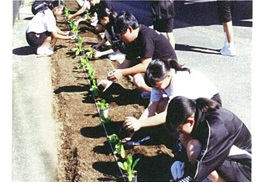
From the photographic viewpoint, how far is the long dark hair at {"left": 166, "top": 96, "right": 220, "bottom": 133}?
9.54 ft

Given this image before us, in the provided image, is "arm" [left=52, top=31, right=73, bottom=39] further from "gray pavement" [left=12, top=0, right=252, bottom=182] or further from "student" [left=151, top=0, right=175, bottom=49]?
"student" [left=151, top=0, right=175, bottom=49]

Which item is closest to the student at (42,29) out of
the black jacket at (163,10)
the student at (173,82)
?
the black jacket at (163,10)

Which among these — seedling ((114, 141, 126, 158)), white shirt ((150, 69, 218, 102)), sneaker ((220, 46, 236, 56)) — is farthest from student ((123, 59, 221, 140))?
sneaker ((220, 46, 236, 56))

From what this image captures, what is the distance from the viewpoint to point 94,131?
14.8ft

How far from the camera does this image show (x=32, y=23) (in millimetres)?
6902

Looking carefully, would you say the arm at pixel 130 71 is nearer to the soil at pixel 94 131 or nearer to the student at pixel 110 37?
the soil at pixel 94 131

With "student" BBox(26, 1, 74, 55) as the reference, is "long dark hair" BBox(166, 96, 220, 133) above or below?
above

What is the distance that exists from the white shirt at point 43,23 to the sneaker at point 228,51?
284cm

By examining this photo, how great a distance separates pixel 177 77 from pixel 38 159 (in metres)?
1.63

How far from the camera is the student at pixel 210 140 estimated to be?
294 cm

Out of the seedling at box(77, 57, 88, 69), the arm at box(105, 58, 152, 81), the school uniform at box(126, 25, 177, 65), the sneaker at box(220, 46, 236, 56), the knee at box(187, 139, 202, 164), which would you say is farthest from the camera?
the sneaker at box(220, 46, 236, 56)

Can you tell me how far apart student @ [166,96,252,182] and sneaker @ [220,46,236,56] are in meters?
3.74

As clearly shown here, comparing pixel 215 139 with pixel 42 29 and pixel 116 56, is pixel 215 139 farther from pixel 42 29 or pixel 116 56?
pixel 42 29
